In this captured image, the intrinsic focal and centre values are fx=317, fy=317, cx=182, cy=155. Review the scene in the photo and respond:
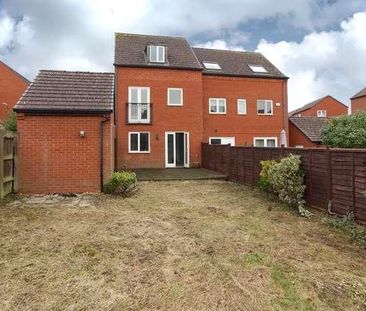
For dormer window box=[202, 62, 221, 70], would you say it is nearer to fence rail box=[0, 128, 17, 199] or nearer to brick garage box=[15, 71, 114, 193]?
brick garage box=[15, 71, 114, 193]

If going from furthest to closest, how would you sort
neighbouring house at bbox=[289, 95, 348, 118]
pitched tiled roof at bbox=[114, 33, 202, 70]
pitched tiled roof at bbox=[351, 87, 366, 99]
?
A: neighbouring house at bbox=[289, 95, 348, 118]
pitched tiled roof at bbox=[351, 87, 366, 99]
pitched tiled roof at bbox=[114, 33, 202, 70]

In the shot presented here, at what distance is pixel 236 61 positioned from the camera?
25.9m

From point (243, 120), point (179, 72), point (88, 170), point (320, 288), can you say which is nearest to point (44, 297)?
point (320, 288)

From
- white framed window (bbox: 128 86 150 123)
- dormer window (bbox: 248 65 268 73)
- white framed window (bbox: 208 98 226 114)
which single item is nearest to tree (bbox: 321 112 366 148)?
dormer window (bbox: 248 65 268 73)

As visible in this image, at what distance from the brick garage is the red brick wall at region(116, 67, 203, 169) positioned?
9.67m

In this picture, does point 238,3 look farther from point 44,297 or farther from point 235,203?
point 44,297

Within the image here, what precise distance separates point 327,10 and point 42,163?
1190 cm

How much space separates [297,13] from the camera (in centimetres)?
1172

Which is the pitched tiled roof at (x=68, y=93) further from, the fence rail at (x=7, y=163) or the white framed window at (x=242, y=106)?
the white framed window at (x=242, y=106)

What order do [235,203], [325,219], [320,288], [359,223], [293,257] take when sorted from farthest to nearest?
[235,203]
[325,219]
[359,223]
[293,257]
[320,288]

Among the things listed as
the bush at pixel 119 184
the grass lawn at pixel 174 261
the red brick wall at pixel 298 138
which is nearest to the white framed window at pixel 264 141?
the red brick wall at pixel 298 138

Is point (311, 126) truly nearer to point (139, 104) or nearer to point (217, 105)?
point (217, 105)

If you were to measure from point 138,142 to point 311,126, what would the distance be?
1437cm

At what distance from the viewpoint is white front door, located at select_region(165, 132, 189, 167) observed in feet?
71.1
